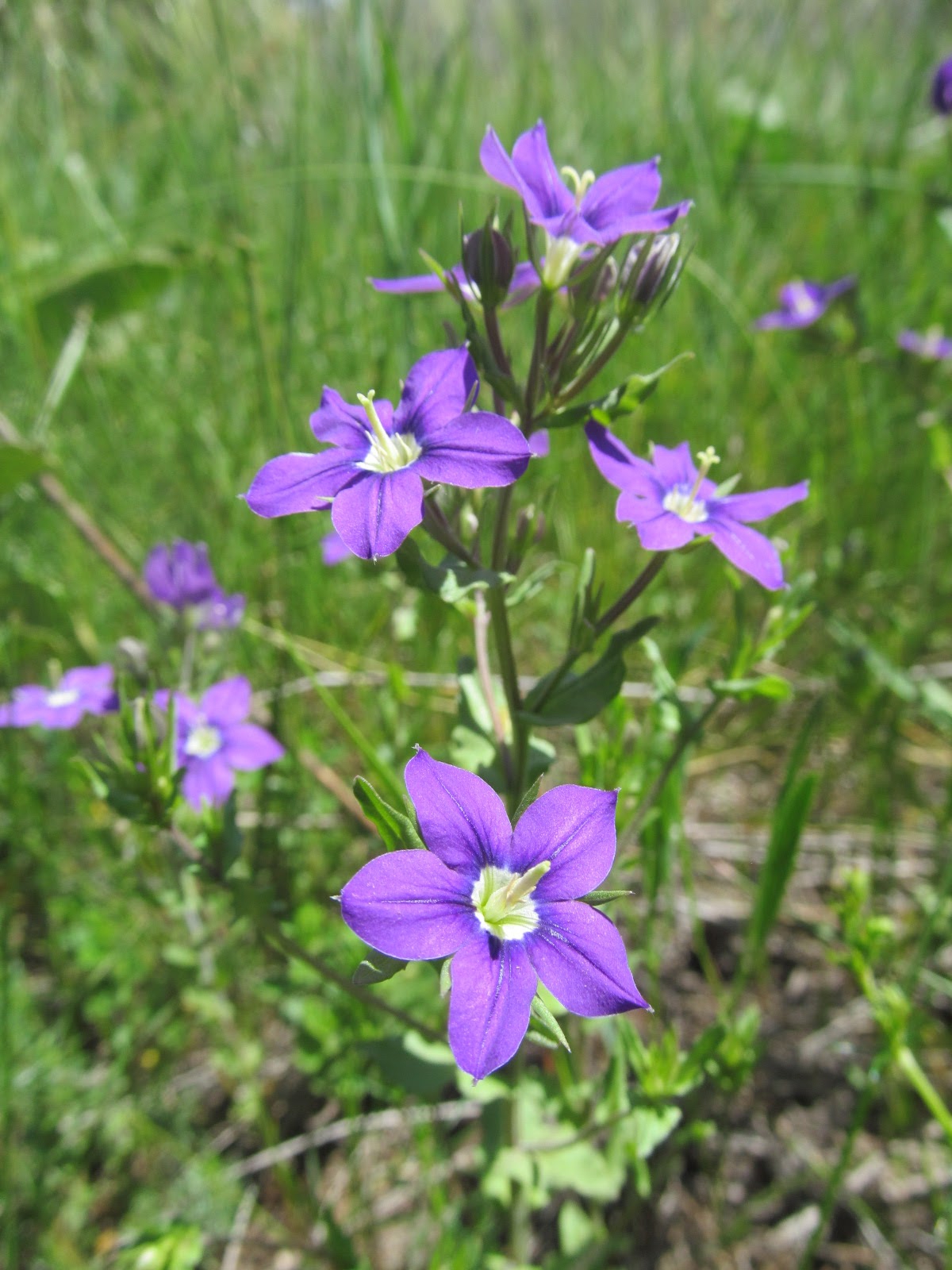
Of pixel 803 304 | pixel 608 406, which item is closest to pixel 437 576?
pixel 608 406

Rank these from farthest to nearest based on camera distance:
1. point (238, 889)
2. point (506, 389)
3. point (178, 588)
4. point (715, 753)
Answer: point (715, 753) → point (178, 588) → point (238, 889) → point (506, 389)

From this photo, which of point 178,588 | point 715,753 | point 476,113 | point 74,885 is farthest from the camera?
point 476,113

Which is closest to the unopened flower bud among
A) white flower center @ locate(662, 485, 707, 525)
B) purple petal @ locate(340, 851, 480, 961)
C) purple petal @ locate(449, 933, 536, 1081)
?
white flower center @ locate(662, 485, 707, 525)

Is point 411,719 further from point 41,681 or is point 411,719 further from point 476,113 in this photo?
point 476,113

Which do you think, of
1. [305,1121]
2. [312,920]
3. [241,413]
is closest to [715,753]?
[312,920]

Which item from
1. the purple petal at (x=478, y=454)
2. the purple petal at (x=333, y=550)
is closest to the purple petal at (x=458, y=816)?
the purple petal at (x=478, y=454)

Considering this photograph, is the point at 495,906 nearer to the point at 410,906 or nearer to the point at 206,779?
the point at 410,906

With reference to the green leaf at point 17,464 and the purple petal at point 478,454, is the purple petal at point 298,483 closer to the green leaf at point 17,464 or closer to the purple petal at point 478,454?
the purple petal at point 478,454
